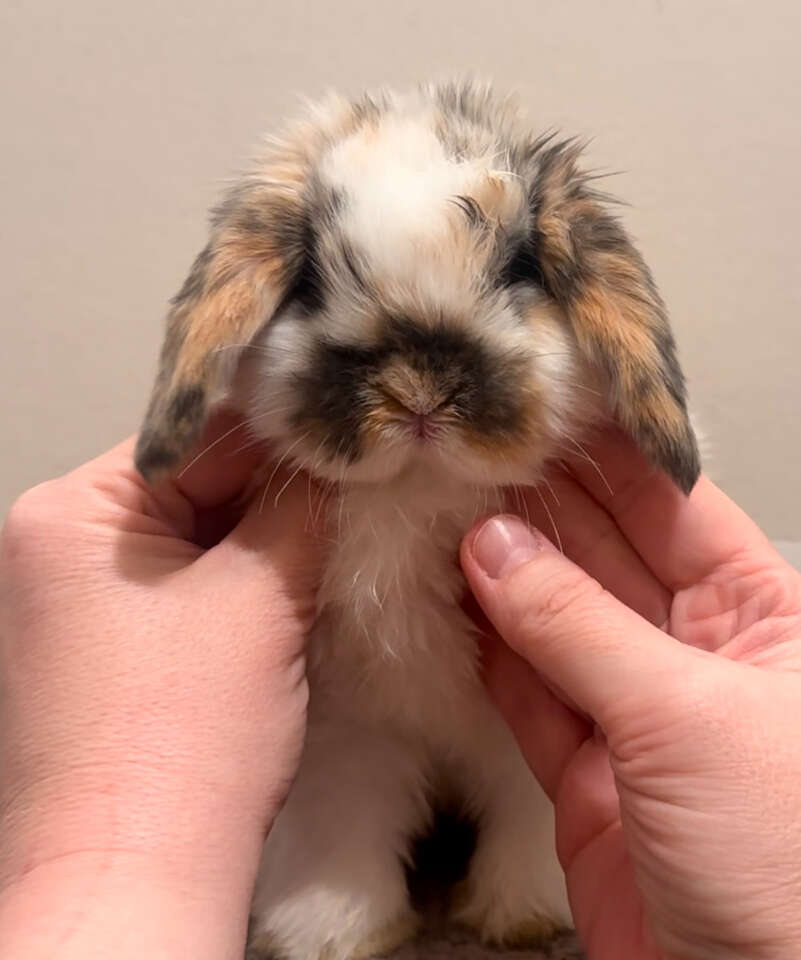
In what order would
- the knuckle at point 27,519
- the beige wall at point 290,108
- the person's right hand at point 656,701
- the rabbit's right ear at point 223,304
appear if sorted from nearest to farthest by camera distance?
the person's right hand at point 656,701 < the rabbit's right ear at point 223,304 < the knuckle at point 27,519 < the beige wall at point 290,108

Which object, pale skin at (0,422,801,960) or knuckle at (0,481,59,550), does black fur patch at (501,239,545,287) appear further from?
knuckle at (0,481,59,550)

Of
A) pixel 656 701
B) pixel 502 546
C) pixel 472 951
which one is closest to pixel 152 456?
pixel 502 546

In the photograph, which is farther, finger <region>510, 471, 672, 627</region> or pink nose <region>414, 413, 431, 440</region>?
finger <region>510, 471, 672, 627</region>

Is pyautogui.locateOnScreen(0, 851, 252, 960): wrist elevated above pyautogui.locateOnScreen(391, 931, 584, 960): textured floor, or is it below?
above

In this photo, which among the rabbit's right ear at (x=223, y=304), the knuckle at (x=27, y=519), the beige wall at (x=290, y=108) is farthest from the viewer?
the beige wall at (x=290, y=108)

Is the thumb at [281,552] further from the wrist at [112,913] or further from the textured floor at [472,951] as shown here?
the textured floor at [472,951]


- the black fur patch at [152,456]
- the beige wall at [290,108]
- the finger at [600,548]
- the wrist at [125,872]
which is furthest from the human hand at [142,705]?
the beige wall at [290,108]

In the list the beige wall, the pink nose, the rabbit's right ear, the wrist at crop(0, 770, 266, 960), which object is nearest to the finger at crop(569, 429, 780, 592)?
the pink nose

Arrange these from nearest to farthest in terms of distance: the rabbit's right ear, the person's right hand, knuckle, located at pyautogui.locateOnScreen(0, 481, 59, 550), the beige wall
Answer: the person's right hand
the rabbit's right ear
knuckle, located at pyautogui.locateOnScreen(0, 481, 59, 550)
the beige wall
